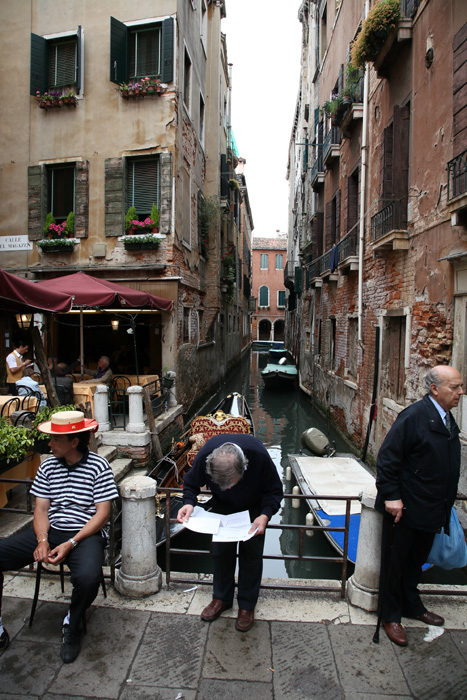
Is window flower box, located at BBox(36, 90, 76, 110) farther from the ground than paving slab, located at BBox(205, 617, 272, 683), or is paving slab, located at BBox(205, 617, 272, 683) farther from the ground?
window flower box, located at BBox(36, 90, 76, 110)

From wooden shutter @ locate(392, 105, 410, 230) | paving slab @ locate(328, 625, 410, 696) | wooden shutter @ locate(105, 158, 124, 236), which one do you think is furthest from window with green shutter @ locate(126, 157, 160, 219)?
paving slab @ locate(328, 625, 410, 696)

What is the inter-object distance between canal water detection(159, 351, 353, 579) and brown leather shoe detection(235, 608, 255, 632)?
2333 mm

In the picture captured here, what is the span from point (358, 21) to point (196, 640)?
11051mm

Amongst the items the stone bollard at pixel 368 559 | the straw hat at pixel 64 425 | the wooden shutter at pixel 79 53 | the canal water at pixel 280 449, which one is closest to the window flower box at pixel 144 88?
the wooden shutter at pixel 79 53

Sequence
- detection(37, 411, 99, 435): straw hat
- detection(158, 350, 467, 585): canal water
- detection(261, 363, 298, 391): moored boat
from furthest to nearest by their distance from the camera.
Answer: detection(261, 363, 298, 391): moored boat → detection(158, 350, 467, 585): canal water → detection(37, 411, 99, 435): straw hat

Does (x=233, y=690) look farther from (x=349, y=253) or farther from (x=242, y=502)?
(x=349, y=253)

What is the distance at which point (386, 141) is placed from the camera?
6.60m

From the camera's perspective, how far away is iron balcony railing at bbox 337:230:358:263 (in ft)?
28.7

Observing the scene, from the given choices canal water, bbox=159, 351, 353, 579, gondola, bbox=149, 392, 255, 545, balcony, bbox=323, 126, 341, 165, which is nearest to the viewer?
canal water, bbox=159, 351, 353, 579

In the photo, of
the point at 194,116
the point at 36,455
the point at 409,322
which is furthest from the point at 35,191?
the point at 409,322

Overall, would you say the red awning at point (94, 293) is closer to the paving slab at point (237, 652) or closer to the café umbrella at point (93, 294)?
the café umbrella at point (93, 294)

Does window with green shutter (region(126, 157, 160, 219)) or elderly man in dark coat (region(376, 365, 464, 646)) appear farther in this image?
window with green shutter (region(126, 157, 160, 219))

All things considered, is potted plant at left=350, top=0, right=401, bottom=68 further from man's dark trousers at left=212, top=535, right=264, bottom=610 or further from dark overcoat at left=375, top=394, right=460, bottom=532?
man's dark trousers at left=212, top=535, right=264, bottom=610

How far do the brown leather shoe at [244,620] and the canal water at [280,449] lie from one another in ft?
7.66
